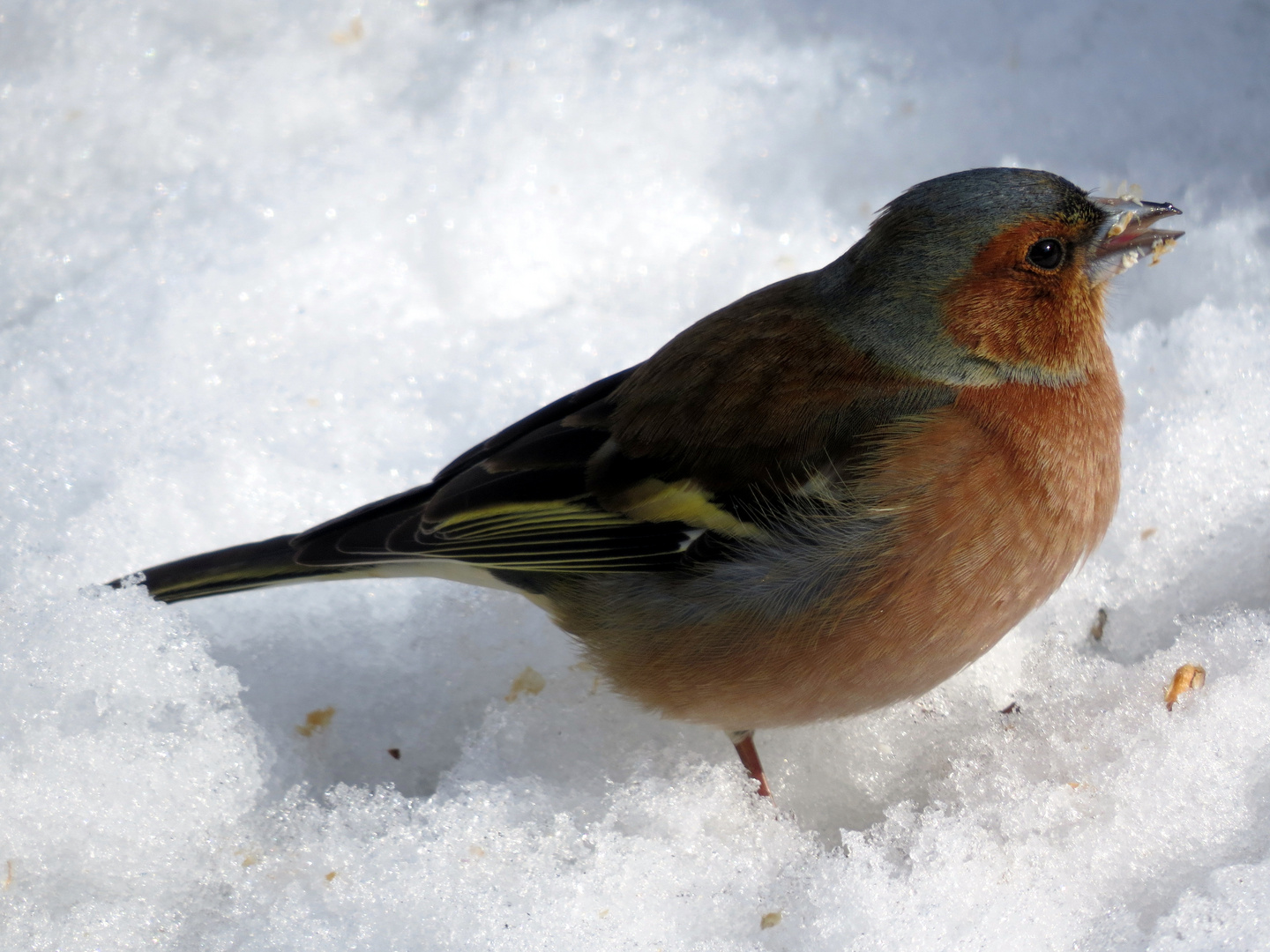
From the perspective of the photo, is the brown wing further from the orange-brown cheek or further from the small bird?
the orange-brown cheek

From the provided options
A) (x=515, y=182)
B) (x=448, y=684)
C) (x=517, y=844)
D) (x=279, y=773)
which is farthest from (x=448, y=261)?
(x=517, y=844)

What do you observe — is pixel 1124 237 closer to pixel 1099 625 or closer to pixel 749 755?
pixel 1099 625

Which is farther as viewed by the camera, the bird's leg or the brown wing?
the bird's leg

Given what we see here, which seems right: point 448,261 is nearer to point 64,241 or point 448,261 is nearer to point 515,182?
point 515,182

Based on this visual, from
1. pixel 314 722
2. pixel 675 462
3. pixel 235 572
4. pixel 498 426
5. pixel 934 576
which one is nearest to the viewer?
pixel 934 576

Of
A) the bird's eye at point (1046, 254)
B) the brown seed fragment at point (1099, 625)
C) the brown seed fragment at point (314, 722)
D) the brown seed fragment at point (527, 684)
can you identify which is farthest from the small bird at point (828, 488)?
the brown seed fragment at point (1099, 625)

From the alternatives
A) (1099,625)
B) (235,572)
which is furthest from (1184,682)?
(235,572)

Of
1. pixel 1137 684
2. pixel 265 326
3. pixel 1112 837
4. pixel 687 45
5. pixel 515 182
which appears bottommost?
pixel 1112 837

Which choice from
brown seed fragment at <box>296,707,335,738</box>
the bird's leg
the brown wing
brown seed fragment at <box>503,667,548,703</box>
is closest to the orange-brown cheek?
the brown wing
